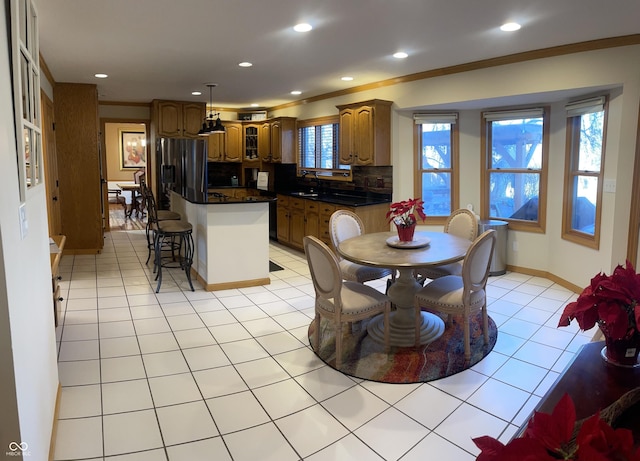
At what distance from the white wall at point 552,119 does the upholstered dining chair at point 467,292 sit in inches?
65.6

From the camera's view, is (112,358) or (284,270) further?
(284,270)

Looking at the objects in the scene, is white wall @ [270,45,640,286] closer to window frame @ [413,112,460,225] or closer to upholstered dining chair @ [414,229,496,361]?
window frame @ [413,112,460,225]

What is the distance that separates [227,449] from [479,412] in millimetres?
1362

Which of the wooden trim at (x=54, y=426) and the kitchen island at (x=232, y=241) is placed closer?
the wooden trim at (x=54, y=426)

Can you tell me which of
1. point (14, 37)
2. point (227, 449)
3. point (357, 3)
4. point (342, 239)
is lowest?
point (227, 449)

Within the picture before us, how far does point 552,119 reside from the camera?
16.3 feet

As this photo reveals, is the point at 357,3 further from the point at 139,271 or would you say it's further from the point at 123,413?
the point at 139,271

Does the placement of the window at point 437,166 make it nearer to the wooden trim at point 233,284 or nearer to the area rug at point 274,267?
the area rug at point 274,267

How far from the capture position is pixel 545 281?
5.09 meters

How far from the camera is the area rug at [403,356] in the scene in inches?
117

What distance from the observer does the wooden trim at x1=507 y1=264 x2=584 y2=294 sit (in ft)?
15.4

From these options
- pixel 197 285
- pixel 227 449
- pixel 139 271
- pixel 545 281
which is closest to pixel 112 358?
pixel 227 449

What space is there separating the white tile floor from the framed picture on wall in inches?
367

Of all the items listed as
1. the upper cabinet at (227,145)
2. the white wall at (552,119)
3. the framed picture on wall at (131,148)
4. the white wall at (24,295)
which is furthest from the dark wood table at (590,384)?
the framed picture on wall at (131,148)
